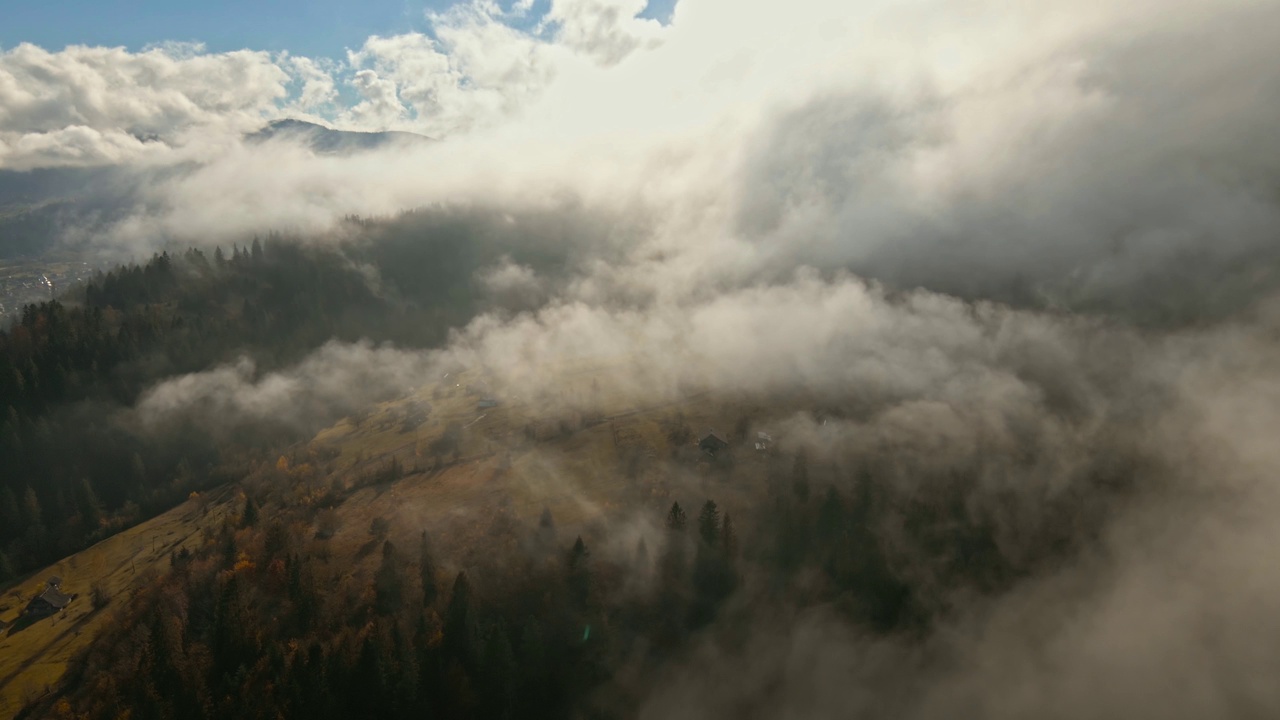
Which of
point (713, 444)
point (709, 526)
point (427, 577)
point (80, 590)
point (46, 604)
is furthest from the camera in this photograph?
point (713, 444)

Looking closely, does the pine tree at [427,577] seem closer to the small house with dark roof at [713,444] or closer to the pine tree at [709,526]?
the pine tree at [709,526]

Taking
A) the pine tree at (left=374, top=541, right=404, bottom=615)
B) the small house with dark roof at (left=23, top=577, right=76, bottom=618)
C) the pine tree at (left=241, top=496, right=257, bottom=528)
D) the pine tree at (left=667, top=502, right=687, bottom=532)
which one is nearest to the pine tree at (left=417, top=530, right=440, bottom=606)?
the pine tree at (left=374, top=541, right=404, bottom=615)

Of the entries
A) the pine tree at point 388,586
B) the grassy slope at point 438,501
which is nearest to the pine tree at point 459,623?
the pine tree at point 388,586

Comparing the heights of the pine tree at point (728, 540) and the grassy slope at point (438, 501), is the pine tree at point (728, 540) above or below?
below

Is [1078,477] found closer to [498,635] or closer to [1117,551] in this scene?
[1117,551]

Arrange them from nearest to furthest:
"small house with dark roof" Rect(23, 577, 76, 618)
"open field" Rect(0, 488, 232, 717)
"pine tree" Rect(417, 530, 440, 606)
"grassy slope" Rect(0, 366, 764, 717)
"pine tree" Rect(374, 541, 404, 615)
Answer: "open field" Rect(0, 488, 232, 717) → "pine tree" Rect(374, 541, 404, 615) → "pine tree" Rect(417, 530, 440, 606) → "grassy slope" Rect(0, 366, 764, 717) → "small house with dark roof" Rect(23, 577, 76, 618)

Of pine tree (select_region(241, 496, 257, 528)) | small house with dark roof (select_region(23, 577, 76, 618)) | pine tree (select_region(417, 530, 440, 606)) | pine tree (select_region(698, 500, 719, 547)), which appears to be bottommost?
pine tree (select_region(698, 500, 719, 547))

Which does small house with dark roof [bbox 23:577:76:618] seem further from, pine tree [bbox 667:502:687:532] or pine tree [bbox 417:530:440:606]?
pine tree [bbox 667:502:687:532]

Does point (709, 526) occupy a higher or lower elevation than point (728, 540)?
higher

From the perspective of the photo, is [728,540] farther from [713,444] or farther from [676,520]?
[713,444]

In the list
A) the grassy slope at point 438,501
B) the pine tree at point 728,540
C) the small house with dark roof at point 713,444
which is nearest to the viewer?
the grassy slope at point 438,501

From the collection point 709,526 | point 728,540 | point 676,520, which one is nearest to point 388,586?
point 676,520
